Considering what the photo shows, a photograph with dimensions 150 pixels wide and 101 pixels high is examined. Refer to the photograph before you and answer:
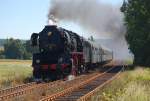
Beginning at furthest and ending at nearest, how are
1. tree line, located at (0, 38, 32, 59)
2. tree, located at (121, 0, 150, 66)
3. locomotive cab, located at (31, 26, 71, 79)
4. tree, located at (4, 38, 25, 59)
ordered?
tree, located at (4, 38, 25, 59) → tree line, located at (0, 38, 32, 59) → tree, located at (121, 0, 150, 66) → locomotive cab, located at (31, 26, 71, 79)

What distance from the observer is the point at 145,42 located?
57.4m

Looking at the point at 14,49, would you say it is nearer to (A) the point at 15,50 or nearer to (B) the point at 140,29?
(A) the point at 15,50

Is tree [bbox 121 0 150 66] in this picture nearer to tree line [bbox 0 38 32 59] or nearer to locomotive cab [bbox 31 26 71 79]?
locomotive cab [bbox 31 26 71 79]

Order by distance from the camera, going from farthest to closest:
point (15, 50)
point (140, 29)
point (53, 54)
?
point (15, 50)
point (140, 29)
point (53, 54)

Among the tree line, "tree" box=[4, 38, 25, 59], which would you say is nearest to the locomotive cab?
the tree line

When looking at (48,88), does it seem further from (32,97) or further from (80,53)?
(80,53)

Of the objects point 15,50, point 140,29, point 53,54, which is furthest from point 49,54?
point 15,50

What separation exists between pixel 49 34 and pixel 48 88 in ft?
27.3

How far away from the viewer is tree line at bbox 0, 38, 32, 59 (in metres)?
155

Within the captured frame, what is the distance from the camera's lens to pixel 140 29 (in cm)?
5881

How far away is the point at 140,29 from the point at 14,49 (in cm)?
10549

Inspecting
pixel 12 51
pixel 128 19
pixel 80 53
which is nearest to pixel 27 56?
pixel 12 51

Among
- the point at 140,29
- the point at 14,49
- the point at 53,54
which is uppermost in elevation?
the point at 14,49

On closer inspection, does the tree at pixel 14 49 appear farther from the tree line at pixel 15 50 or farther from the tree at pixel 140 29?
the tree at pixel 140 29
